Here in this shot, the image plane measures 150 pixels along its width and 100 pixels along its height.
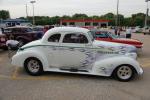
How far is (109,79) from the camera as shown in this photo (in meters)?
9.30

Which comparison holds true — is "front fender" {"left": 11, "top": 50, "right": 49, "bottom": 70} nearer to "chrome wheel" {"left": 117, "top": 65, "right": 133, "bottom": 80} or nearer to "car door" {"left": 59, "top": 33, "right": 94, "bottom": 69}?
"car door" {"left": 59, "top": 33, "right": 94, "bottom": 69}

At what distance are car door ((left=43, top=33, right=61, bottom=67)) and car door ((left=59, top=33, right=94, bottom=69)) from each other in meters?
0.18

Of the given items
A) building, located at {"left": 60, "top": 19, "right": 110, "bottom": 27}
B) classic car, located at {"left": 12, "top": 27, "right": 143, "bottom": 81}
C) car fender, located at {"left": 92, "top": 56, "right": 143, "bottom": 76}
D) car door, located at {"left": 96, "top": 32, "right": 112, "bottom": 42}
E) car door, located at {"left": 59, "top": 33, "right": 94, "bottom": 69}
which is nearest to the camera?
car fender, located at {"left": 92, "top": 56, "right": 143, "bottom": 76}

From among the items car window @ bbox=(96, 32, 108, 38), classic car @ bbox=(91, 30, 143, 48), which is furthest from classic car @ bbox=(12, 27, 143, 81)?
car window @ bbox=(96, 32, 108, 38)

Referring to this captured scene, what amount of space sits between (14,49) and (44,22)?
301 feet

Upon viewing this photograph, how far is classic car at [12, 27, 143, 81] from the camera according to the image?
29.9 feet

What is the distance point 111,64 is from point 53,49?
2.10m

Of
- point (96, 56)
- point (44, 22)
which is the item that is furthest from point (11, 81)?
point (44, 22)

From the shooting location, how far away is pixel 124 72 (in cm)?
911

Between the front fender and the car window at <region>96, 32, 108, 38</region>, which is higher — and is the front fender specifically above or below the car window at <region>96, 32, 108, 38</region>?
below

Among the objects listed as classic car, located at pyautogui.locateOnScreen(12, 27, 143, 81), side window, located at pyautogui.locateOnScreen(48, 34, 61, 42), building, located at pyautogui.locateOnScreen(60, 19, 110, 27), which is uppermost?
building, located at pyautogui.locateOnScreen(60, 19, 110, 27)

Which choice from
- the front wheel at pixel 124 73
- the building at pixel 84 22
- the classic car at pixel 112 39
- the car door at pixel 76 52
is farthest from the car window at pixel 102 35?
the building at pixel 84 22

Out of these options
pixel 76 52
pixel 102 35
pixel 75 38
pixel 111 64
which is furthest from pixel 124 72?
pixel 102 35

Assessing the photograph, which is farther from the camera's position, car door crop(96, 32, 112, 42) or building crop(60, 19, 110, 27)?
building crop(60, 19, 110, 27)
